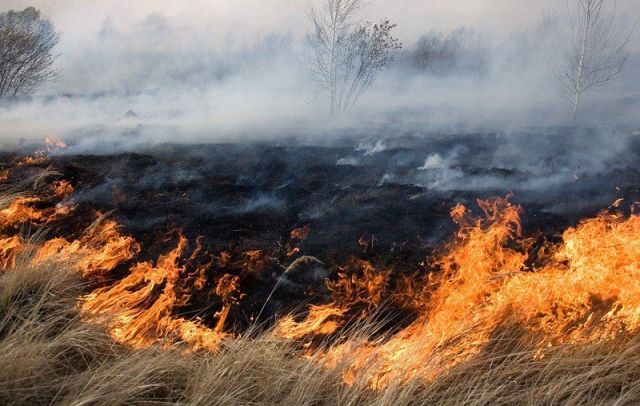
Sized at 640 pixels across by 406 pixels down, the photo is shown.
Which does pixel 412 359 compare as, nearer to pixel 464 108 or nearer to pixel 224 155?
pixel 224 155

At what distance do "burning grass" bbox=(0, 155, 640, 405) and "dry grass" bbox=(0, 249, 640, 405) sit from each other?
1 centimetres

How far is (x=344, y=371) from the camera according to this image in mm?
3201

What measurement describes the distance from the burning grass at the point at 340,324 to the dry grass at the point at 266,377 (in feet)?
0.05

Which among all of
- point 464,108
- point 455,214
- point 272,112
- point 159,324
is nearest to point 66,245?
point 159,324

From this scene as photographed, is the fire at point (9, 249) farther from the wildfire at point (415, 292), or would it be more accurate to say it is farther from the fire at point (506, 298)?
the fire at point (506, 298)

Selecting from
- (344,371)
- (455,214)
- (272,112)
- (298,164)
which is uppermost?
(272,112)

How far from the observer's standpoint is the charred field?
304 cm

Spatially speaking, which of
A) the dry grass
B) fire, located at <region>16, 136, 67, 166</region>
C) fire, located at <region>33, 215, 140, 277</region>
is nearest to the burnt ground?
fire, located at <region>33, 215, 140, 277</region>

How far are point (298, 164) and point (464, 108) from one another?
63.4ft

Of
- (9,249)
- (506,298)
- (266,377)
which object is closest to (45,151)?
(9,249)

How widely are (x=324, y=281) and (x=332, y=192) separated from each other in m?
2.68

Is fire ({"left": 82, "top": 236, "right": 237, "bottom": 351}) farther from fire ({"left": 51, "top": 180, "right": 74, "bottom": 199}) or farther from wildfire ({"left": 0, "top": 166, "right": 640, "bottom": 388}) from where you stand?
fire ({"left": 51, "top": 180, "right": 74, "bottom": 199})

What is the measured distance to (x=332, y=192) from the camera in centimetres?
738

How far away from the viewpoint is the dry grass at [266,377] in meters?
2.78
